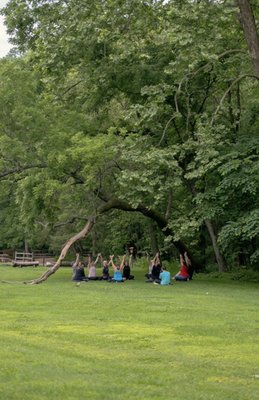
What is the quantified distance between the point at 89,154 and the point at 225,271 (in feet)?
34.2

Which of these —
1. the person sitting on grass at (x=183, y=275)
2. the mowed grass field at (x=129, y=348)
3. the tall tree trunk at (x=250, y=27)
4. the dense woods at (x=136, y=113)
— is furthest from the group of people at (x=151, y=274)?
the tall tree trunk at (x=250, y=27)

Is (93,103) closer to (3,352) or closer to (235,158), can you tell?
(235,158)

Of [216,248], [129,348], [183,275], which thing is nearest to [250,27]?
[129,348]

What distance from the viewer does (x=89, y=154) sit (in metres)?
26.3

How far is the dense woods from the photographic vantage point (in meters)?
23.5

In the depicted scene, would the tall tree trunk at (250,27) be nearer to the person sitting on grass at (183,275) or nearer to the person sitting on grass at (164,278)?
the person sitting on grass at (164,278)

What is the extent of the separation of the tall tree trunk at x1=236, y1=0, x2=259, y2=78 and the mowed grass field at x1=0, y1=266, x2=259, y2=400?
302 inches

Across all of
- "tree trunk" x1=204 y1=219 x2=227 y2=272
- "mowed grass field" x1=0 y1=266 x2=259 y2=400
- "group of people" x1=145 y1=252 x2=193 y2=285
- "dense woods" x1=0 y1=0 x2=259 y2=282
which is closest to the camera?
"mowed grass field" x1=0 y1=266 x2=259 y2=400

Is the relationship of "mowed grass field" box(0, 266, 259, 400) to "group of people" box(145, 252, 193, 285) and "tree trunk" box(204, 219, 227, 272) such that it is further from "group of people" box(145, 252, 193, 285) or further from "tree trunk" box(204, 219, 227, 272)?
"tree trunk" box(204, 219, 227, 272)

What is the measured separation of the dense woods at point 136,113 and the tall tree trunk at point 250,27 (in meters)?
0.04

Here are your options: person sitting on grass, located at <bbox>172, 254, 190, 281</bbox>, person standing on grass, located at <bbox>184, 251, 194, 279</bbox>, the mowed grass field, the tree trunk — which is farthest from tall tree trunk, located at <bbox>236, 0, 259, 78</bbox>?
the tree trunk

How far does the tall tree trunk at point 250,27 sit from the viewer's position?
1947 cm

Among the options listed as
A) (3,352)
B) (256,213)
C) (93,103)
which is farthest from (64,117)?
(3,352)

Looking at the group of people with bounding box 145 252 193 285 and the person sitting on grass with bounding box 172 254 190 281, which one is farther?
the person sitting on grass with bounding box 172 254 190 281
